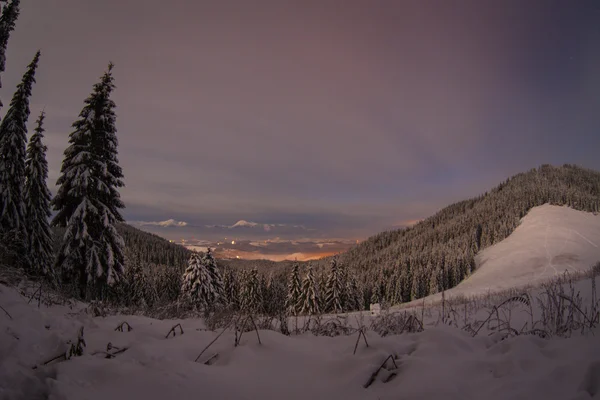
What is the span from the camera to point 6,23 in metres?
12.9

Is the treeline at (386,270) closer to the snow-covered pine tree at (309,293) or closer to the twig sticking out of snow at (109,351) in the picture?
the snow-covered pine tree at (309,293)

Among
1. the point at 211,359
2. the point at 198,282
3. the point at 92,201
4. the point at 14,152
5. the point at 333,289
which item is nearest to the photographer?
the point at 211,359

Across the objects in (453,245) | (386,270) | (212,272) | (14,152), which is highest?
(453,245)

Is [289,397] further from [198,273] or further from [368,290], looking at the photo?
[368,290]

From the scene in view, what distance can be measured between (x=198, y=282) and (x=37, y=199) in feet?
53.0

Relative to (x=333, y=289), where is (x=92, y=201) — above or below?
above

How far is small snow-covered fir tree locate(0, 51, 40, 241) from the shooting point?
1820cm

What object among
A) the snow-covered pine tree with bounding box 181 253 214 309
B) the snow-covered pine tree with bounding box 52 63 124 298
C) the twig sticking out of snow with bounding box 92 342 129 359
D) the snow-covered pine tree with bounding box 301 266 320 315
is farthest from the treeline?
the snow-covered pine tree with bounding box 52 63 124 298

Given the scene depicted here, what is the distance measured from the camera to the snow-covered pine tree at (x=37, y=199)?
21.4m

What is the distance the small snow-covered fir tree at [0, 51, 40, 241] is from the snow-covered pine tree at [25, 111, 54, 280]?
247cm

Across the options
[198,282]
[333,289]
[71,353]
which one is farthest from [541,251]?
[71,353]

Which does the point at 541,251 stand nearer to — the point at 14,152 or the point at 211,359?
the point at 211,359

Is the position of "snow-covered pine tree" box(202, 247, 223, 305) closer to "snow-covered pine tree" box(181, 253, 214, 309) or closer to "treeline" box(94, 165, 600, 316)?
"treeline" box(94, 165, 600, 316)

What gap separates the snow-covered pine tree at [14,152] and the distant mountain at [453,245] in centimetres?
5526
